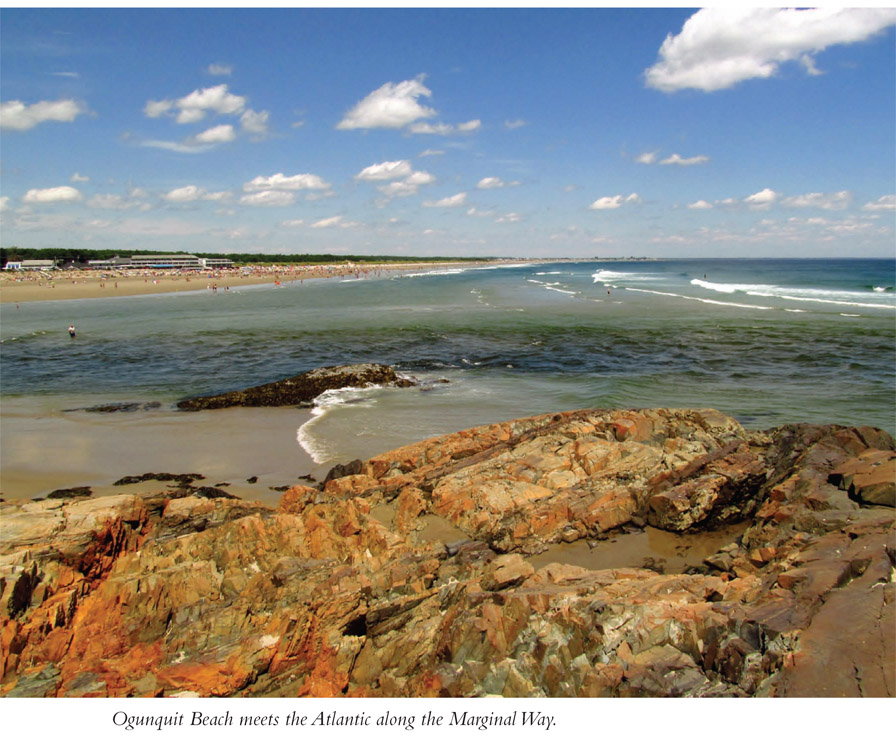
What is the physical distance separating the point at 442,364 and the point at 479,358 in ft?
9.43

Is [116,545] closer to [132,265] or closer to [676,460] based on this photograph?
[676,460]

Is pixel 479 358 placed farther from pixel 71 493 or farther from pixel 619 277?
pixel 619 277

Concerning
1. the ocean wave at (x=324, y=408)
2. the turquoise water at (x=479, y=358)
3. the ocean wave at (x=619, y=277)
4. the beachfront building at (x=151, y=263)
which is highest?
the beachfront building at (x=151, y=263)

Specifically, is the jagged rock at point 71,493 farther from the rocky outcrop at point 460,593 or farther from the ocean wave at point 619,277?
the ocean wave at point 619,277

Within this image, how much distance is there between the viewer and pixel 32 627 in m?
6.79

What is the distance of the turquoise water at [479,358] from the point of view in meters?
21.0

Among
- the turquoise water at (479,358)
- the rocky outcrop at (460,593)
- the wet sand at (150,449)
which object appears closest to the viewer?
the rocky outcrop at (460,593)

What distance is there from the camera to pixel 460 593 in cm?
738

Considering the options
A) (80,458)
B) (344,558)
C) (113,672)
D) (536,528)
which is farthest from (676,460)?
(80,458)

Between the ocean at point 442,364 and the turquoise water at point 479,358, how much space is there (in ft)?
0.44

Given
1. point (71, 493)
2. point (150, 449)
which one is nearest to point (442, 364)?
point (150, 449)

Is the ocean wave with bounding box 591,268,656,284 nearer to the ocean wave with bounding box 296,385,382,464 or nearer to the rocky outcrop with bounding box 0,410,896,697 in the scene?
the ocean wave with bounding box 296,385,382,464

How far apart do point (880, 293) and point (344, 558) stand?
304 feet

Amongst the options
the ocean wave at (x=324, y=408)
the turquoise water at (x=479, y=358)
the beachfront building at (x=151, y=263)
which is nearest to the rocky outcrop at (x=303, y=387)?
the ocean wave at (x=324, y=408)
